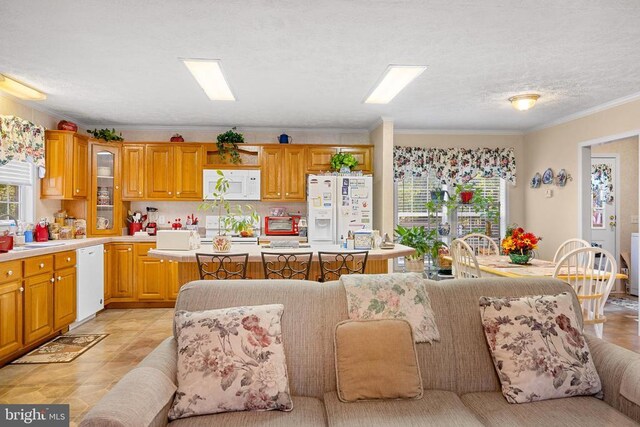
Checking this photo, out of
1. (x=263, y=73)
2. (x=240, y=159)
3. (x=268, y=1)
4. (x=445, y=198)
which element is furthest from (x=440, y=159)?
(x=268, y=1)

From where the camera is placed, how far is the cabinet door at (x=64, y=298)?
13.8 feet

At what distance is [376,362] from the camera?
1812 mm

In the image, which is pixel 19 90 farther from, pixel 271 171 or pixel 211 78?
pixel 271 171

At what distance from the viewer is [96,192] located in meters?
5.61

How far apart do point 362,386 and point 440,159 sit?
16.7ft

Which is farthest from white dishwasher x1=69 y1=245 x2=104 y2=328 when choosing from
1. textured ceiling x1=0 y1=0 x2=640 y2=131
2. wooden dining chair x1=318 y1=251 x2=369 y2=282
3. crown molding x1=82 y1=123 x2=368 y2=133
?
wooden dining chair x1=318 y1=251 x2=369 y2=282

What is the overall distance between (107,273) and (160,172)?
150cm

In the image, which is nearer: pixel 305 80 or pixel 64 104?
pixel 305 80

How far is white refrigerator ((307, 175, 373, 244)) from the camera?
5723 mm

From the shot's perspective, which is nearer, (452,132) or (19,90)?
(19,90)

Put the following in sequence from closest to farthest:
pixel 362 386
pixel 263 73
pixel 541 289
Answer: pixel 362 386 < pixel 541 289 < pixel 263 73

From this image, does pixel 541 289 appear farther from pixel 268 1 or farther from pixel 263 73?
pixel 263 73

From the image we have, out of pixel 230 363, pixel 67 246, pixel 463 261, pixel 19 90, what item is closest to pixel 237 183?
pixel 67 246

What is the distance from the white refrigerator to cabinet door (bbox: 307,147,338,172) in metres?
0.37
